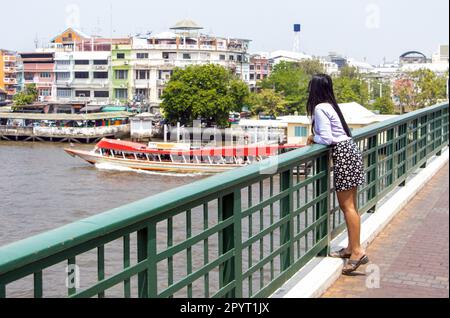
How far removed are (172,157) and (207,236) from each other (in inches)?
837

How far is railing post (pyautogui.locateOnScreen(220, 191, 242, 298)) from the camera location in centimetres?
191

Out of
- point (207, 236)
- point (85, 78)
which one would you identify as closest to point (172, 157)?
point (85, 78)

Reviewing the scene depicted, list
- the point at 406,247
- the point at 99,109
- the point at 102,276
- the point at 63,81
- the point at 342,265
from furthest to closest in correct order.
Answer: the point at 63,81 → the point at 99,109 → the point at 406,247 → the point at 342,265 → the point at 102,276

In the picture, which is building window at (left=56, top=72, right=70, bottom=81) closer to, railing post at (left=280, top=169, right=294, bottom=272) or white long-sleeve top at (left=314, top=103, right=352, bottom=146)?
white long-sleeve top at (left=314, top=103, right=352, bottom=146)

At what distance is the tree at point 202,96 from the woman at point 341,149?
2582cm

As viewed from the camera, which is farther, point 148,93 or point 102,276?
point 148,93

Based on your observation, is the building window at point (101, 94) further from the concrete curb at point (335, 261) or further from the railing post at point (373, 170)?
the railing post at point (373, 170)

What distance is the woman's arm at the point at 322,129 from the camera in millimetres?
2529

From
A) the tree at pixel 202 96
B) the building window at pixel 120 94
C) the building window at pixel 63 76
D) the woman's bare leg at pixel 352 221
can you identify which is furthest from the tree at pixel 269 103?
the woman's bare leg at pixel 352 221

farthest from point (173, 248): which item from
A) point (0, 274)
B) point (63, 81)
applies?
point (63, 81)

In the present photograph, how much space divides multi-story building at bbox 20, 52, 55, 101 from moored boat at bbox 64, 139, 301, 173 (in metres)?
16.9

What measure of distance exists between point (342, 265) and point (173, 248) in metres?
1.20

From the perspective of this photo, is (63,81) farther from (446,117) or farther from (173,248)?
(173,248)
